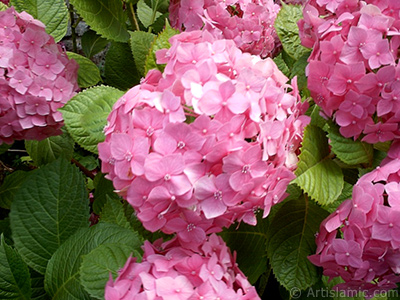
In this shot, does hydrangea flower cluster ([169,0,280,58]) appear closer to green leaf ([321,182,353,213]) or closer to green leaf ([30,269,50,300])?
green leaf ([321,182,353,213])

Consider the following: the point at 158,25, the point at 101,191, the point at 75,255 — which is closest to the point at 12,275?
the point at 75,255

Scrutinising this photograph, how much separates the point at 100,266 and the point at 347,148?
435 mm

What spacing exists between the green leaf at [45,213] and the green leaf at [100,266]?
0.20 metres

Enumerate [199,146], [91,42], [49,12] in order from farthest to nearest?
[91,42] → [49,12] → [199,146]

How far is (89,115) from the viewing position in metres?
0.84

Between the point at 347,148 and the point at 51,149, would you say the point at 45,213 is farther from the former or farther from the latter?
the point at 347,148

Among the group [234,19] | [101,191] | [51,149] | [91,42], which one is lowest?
[101,191]

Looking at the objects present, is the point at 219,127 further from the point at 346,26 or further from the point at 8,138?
the point at 8,138

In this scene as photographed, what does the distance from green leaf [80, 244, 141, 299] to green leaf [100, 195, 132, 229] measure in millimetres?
207

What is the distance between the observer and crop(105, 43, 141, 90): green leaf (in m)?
1.21

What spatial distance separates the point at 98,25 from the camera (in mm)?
1123

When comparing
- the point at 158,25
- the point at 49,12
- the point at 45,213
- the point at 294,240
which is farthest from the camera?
the point at 158,25

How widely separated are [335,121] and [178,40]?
292 millimetres

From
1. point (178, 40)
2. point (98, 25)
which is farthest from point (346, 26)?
point (98, 25)
